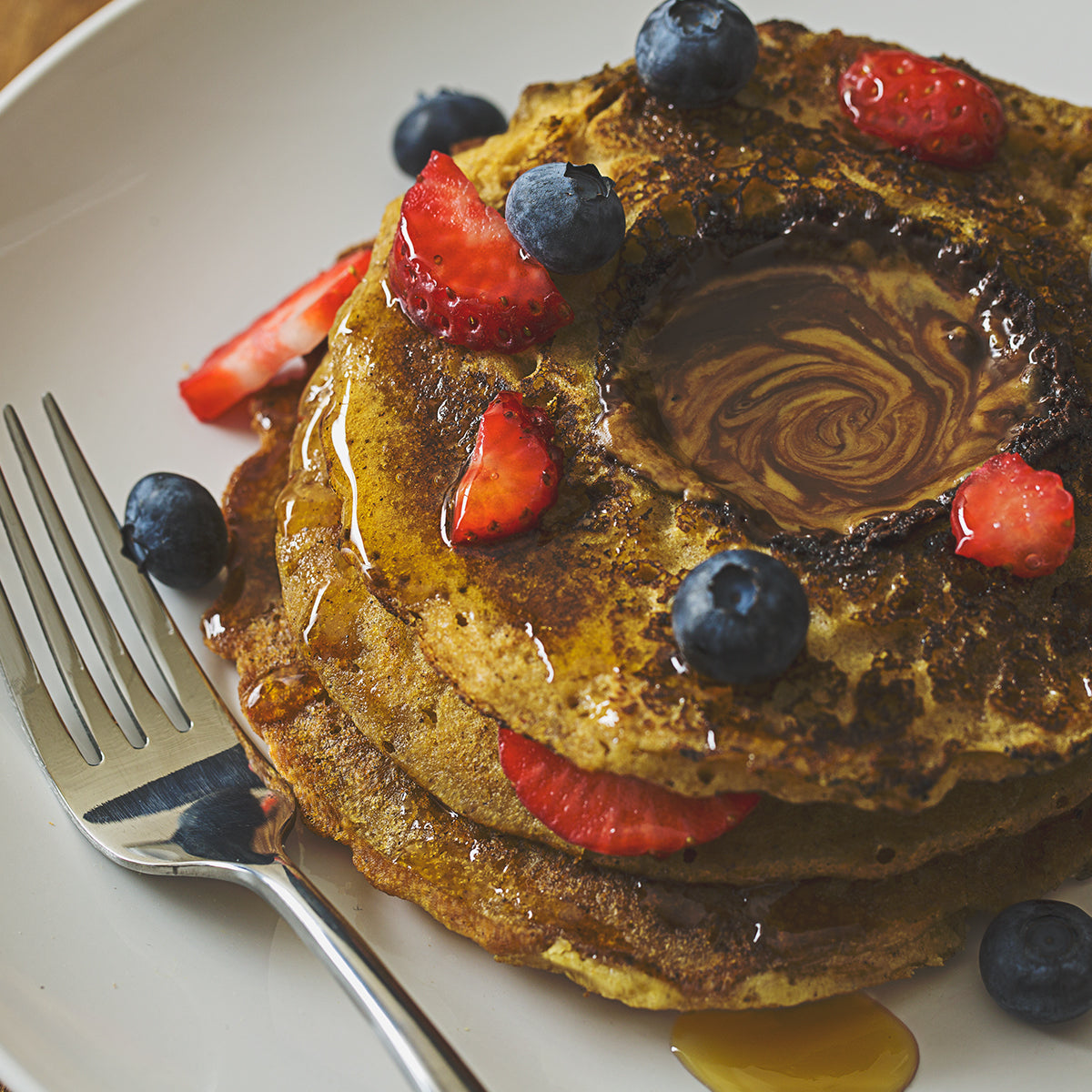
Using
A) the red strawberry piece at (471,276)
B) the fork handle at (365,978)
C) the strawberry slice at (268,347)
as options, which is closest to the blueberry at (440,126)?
the strawberry slice at (268,347)

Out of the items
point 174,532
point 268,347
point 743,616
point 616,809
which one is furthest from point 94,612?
point 743,616

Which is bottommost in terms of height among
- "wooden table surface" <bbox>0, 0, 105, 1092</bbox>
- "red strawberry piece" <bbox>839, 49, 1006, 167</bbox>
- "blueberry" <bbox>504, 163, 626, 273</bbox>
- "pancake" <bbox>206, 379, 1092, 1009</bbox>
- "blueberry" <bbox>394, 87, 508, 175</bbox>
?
"pancake" <bbox>206, 379, 1092, 1009</bbox>

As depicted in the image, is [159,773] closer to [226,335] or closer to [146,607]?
[146,607]

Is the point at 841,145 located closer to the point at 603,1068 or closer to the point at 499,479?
the point at 499,479

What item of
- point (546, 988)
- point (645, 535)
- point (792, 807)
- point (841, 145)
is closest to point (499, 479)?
point (645, 535)

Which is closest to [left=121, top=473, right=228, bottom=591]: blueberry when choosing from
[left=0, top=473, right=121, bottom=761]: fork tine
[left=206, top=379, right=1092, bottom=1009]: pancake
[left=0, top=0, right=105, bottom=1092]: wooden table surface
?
[left=0, top=473, right=121, bottom=761]: fork tine

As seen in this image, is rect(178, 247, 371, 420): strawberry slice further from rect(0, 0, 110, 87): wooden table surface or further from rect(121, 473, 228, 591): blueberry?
rect(0, 0, 110, 87): wooden table surface

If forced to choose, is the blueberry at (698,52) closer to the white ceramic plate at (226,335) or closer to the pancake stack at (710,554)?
the pancake stack at (710,554)
